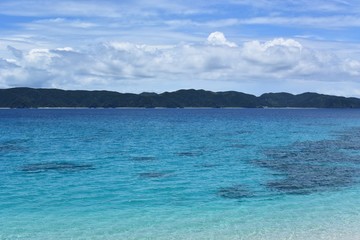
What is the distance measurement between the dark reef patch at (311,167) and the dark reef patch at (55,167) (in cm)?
1888

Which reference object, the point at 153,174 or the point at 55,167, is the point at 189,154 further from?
the point at 55,167

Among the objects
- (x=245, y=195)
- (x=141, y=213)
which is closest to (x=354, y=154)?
(x=245, y=195)

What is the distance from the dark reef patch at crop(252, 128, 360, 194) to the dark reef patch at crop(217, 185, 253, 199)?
101 inches

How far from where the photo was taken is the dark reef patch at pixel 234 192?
3262cm

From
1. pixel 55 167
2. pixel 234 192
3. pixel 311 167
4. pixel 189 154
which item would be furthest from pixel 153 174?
pixel 311 167

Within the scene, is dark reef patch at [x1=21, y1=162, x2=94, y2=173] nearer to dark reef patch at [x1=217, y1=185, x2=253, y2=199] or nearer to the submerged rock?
the submerged rock

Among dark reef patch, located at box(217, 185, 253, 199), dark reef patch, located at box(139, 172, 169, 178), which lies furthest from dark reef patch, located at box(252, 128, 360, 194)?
dark reef patch, located at box(139, 172, 169, 178)

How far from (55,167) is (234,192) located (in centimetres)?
2058

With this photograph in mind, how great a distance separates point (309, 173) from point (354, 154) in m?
18.7

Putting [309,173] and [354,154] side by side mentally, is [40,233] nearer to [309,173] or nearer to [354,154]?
[309,173]

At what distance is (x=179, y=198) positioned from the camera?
1253 inches

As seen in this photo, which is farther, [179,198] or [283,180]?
[283,180]

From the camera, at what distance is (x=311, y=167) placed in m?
46.7

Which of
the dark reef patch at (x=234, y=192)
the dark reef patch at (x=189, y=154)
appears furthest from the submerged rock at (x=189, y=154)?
the dark reef patch at (x=234, y=192)
